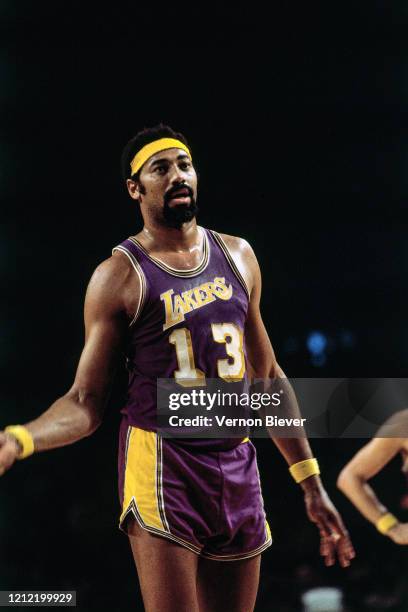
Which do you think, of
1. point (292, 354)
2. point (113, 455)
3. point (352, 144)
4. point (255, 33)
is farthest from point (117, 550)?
point (255, 33)

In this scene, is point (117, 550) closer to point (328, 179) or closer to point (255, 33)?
point (328, 179)

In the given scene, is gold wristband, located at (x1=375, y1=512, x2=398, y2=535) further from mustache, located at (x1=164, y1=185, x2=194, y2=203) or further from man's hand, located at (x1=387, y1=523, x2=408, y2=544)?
mustache, located at (x1=164, y1=185, x2=194, y2=203)

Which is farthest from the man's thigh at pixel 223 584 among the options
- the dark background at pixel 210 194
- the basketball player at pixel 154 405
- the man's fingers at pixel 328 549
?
the dark background at pixel 210 194

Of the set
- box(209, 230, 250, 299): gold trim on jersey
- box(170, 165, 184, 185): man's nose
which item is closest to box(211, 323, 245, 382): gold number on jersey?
box(209, 230, 250, 299): gold trim on jersey

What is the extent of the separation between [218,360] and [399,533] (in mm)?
1114

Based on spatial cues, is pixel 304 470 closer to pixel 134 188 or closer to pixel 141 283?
pixel 141 283

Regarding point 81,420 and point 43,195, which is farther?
point 43,195

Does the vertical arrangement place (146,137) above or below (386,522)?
above

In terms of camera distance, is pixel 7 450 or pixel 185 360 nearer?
pixel 7 450

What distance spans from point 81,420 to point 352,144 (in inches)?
85.8

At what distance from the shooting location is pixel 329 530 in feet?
9.21

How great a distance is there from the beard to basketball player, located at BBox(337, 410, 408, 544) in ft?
3.93

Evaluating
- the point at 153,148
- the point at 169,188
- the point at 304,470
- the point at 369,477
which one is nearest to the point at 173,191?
the point at 169,188

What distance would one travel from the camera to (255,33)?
4047mm
